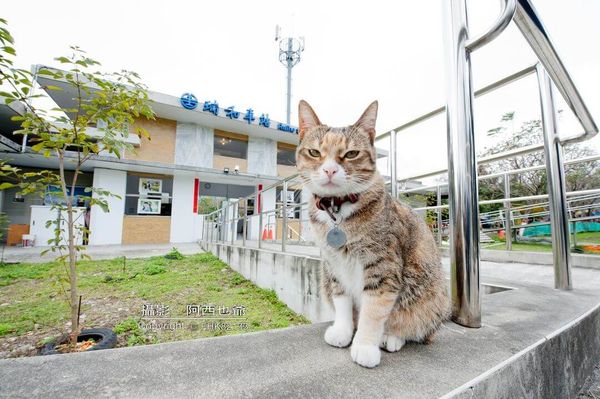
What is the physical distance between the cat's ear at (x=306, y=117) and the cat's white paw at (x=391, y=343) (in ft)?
3.21

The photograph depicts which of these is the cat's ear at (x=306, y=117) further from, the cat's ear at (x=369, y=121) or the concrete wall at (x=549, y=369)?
the concrete wall at (x=549, y=369)

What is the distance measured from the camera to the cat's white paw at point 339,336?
0.85 m

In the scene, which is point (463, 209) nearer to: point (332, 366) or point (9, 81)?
point (332, 366)

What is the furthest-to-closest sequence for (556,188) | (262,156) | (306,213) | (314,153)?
(262,156) < (306,213) < (556,188) < (314,153)

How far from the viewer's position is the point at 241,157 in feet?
37.3

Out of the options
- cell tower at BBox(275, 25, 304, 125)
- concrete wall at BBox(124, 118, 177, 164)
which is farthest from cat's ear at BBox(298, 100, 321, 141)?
cell tower at BBox(275, 25, 304, 125)

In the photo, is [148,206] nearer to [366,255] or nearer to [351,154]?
[351,154]

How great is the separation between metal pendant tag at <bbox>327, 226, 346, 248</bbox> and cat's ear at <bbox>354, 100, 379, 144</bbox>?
558 millimetres

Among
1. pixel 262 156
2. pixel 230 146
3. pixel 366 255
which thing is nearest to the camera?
pixel 366 255

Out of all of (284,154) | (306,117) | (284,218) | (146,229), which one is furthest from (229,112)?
(306,117)

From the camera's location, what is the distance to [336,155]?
1104 millimetres

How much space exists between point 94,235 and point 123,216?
997mm

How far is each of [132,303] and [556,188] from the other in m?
3.97

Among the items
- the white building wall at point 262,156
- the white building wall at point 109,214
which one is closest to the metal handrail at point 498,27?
the white building wall at point 109,214
